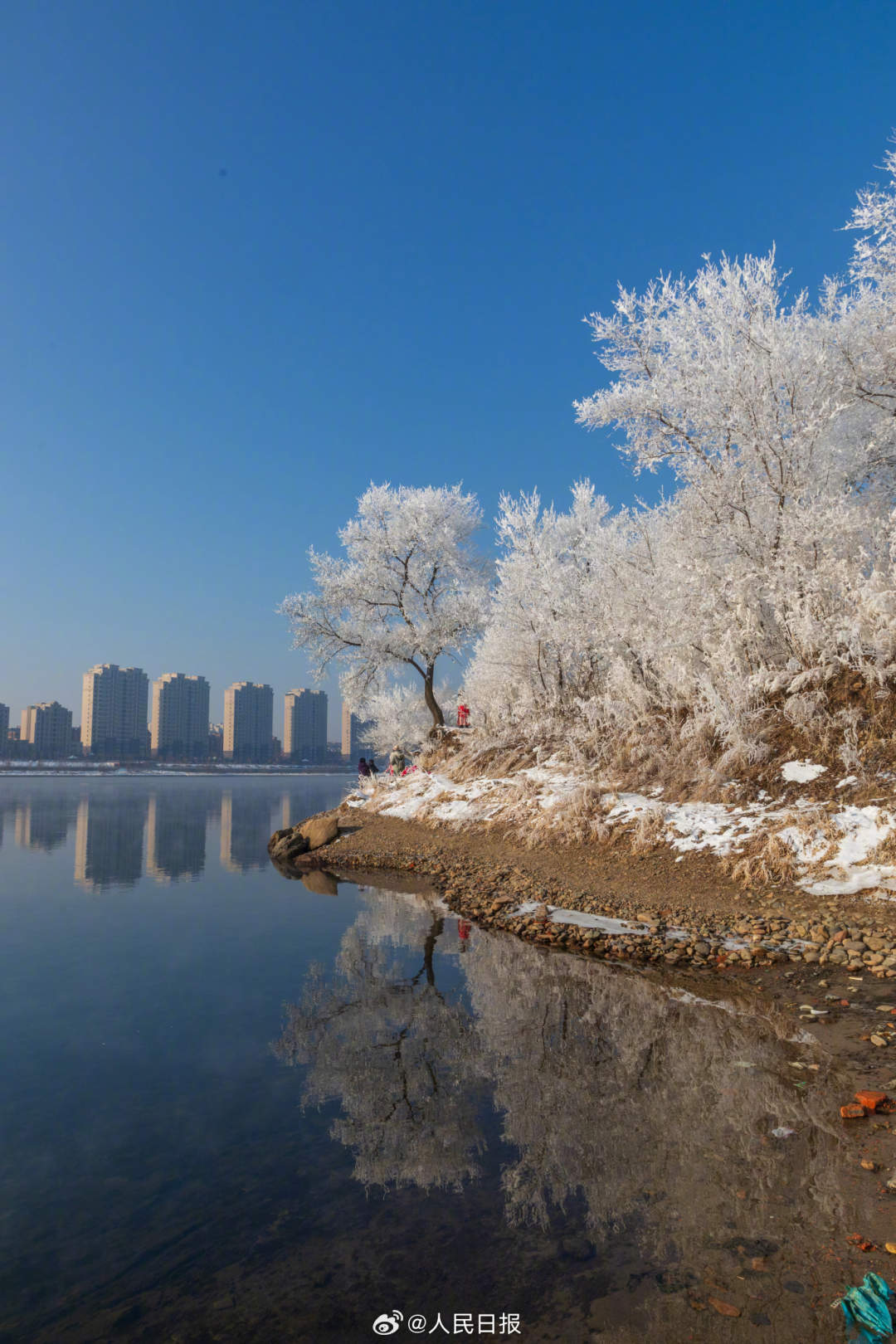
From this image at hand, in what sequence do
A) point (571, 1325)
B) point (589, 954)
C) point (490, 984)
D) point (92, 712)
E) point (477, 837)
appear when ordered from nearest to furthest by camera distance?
point (571, 1325), point (490, 984), point (589, 954), point (477, 837), point (92, 712)

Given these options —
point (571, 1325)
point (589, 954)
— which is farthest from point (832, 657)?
point (571, 1325)

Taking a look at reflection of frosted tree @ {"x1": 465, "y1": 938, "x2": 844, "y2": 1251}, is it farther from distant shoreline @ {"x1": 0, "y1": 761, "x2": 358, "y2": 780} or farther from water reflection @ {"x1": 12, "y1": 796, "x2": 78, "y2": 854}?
distant shoreline @ {"x1": 0, "y1": 761, "x2": 358, "y2": 780}

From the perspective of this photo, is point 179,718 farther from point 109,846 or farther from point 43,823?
point 109,846

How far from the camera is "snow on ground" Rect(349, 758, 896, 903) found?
831 centimetres

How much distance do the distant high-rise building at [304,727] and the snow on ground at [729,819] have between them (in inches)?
5418

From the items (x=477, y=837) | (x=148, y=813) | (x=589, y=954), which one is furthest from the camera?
(x=148, y=813)

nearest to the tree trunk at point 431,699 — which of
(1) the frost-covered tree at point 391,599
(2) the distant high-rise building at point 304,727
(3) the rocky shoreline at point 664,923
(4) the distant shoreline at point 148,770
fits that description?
(1) the frost-covered tree at point 391,599

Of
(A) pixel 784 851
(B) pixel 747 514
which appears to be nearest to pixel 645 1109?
(A) pixel 784 851

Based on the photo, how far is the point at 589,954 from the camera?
806 centimetres

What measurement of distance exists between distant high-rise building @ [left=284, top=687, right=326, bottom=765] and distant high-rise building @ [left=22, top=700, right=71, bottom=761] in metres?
43.6

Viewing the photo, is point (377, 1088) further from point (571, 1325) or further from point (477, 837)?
point (477, 837)

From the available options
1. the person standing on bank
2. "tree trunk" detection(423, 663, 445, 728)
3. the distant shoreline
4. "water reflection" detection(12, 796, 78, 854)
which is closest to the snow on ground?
the person standing on bank

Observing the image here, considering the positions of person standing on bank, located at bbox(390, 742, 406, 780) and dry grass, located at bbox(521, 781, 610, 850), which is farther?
person standing on bank, located at bbox(390, 742, 406, 780)

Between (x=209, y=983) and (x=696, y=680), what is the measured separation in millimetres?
9973
